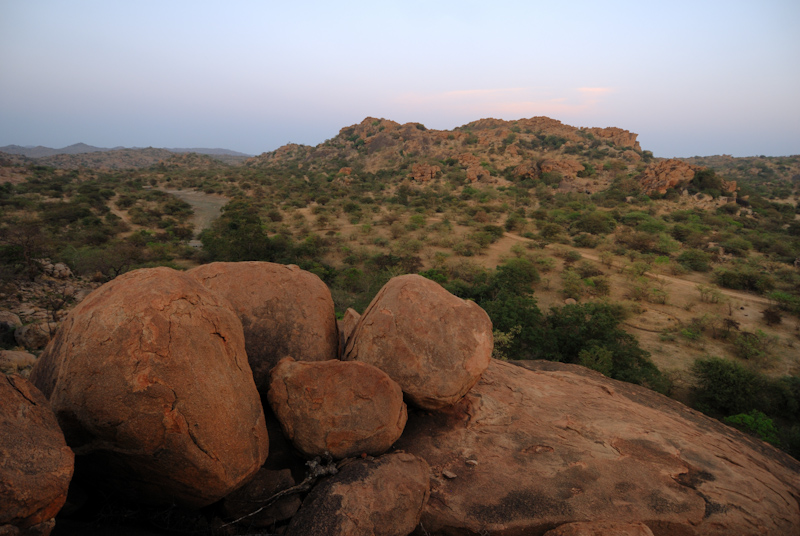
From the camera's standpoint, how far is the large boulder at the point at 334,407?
369cm

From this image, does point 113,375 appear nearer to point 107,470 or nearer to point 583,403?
point 107,470

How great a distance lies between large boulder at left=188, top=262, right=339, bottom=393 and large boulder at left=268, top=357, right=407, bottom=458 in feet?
1.71

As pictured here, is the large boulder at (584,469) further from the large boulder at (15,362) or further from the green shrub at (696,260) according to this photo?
the green shrub at (696,260)

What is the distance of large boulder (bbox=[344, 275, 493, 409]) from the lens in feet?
14.6

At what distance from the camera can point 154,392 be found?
9.09ft

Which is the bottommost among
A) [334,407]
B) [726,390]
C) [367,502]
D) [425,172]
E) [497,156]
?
[726,390]

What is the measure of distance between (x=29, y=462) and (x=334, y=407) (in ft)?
7.26

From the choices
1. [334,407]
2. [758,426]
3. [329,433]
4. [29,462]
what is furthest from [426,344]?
[758,426]

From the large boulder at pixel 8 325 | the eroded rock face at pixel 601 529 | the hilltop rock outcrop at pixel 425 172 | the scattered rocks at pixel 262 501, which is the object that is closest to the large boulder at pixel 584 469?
the eroded rock face at pixel 601 529

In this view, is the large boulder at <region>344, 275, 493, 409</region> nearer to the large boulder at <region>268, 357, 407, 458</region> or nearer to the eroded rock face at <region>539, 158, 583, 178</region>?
the large boulder at <region>268, 357, 407, 458</region>

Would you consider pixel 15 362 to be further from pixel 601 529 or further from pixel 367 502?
pixel 601 529

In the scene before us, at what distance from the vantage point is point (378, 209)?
30.6 metres

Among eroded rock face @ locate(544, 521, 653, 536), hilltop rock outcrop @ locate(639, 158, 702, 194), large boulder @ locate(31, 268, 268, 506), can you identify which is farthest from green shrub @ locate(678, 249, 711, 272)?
large boulder @ locate(31, 268, 268, 506)

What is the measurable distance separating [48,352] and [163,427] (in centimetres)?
170
